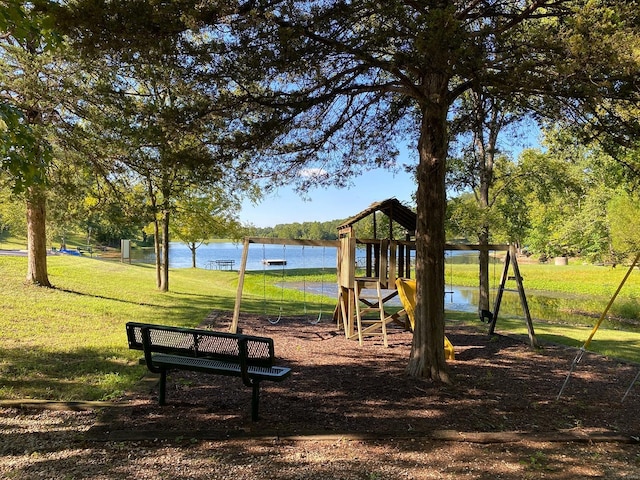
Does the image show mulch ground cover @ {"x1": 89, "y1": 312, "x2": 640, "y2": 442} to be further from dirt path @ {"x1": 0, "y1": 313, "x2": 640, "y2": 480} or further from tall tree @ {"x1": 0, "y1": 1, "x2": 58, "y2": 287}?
tall tree @ {"x1": 0, "y1": 1, "x2": 58, "y2": 287}

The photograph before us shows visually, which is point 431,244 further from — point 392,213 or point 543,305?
point 543,305

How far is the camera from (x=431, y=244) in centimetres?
612

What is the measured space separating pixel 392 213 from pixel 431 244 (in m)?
4.40

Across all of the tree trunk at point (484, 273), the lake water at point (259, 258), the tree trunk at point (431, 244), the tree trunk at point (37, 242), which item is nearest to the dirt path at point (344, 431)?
the tree trunk at point (431, 244)

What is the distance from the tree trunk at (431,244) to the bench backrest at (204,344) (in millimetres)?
2459

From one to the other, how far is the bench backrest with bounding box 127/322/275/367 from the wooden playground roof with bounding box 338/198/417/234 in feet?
18.2

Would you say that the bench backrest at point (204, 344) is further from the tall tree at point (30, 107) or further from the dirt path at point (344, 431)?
the tall tree at point (30, 107)

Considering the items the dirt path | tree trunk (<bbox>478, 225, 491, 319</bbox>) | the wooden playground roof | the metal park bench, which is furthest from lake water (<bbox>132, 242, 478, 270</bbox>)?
the metal park bench

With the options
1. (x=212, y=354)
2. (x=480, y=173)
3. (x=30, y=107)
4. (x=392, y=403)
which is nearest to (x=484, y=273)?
(x=480, y=173)

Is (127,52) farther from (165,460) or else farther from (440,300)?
(440,300)

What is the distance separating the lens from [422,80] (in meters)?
6.20

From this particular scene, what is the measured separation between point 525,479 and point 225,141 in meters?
4.87

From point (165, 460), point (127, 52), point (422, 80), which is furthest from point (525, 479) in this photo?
point (127, 52)

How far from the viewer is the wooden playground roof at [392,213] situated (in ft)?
33.3
